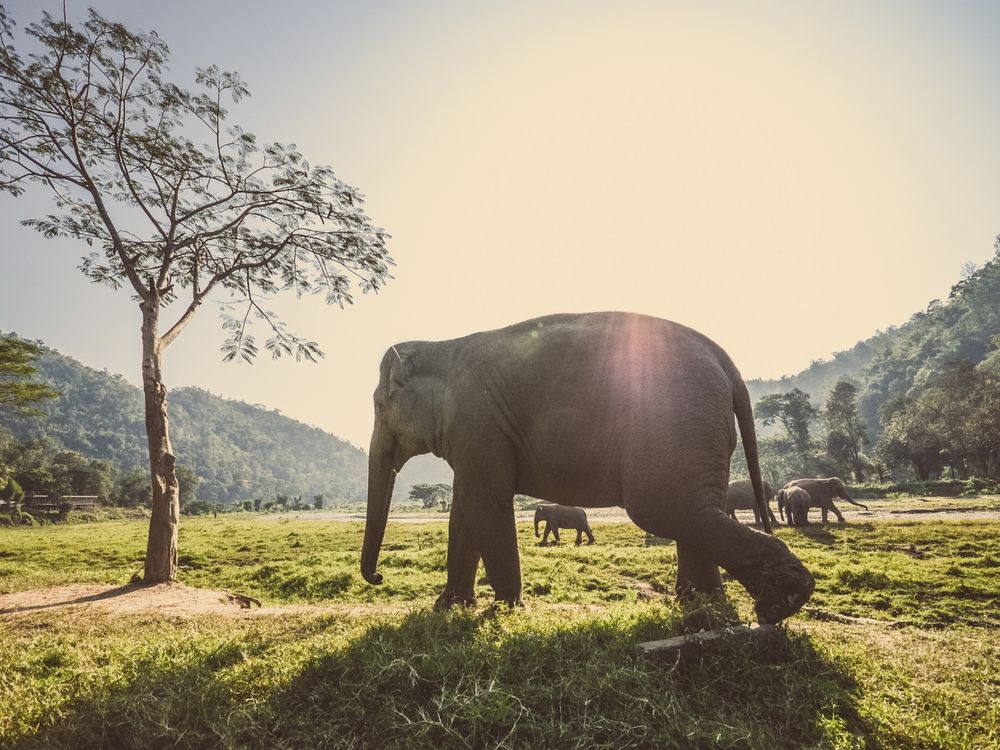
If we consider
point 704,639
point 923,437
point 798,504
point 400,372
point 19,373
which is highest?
point 19,373

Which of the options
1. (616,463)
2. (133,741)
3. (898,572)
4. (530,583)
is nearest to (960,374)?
(898,572)

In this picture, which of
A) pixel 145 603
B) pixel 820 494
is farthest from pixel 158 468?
pixel 820 494

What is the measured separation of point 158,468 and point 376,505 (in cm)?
681

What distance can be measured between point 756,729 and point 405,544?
18153 mm

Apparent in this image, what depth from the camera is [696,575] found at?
4781 millimetres

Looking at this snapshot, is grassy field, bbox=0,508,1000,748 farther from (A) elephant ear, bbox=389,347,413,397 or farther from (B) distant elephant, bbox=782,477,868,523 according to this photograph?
(B) distant elephant, bbox=782,477,868,523

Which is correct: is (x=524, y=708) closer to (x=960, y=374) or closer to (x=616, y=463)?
(x=616, y=463)

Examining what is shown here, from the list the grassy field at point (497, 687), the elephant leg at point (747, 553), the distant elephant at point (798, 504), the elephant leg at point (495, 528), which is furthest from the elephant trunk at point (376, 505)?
the distant elephant at point (798, 504)

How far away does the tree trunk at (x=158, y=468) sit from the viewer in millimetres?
10391

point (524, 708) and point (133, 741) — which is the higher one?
point (524, 708)

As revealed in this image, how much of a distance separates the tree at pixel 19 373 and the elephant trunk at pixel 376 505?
63.3 feet

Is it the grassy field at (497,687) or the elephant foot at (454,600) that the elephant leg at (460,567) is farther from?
the grassy field at (497,687)

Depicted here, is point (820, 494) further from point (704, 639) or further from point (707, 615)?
point (704, 639)

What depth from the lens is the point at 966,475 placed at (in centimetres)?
4697
